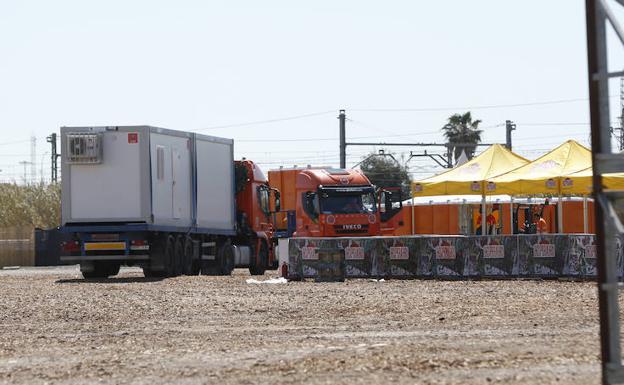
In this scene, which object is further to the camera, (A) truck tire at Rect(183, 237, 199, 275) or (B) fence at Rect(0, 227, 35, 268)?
(B) fence at Rect(0, 227, 35, 268)

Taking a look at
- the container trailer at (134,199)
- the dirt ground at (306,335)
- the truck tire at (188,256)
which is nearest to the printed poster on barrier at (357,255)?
the dirt ground at (306,335)

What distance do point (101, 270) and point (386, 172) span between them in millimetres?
71348

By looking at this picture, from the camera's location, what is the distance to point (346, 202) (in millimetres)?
40625

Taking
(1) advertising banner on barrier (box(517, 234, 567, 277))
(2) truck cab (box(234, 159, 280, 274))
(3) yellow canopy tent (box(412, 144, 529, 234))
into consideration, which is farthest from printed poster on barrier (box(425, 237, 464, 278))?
(2) truck cab (box(234, 159, 280, 274))

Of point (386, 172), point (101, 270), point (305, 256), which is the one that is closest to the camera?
point (305, 256)

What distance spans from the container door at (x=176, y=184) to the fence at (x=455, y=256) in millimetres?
5232

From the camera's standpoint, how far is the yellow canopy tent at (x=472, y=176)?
39219 mm

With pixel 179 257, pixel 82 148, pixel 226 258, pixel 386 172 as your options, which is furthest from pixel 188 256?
pixel 386 172

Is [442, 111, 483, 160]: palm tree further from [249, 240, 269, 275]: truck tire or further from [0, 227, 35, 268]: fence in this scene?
[249, 240, 269, 275]: truck tire

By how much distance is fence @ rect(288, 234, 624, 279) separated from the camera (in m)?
31.0

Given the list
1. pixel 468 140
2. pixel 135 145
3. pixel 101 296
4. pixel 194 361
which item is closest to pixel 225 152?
pixel 135 145

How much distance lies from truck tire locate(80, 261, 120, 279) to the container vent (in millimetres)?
2919

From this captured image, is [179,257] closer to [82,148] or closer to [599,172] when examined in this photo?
[82,148]

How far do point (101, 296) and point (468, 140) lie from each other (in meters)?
88.8
